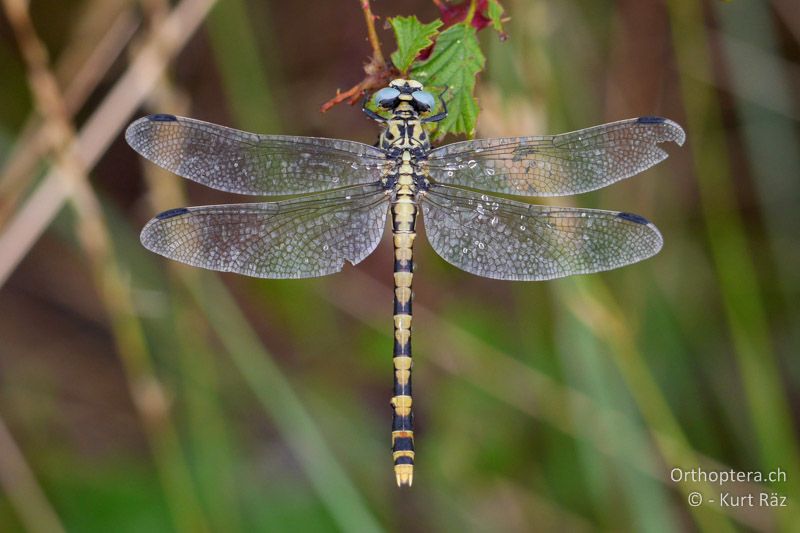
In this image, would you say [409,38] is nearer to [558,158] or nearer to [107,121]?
[558,158]

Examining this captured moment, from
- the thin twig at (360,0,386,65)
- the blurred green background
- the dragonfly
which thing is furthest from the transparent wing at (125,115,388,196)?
the thin twig at (360,0,386,65)

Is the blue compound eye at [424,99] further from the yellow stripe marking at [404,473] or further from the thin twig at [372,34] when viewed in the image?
the yellow stripe marking at [404,473]

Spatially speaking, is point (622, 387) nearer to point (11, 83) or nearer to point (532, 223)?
point (532, 223)

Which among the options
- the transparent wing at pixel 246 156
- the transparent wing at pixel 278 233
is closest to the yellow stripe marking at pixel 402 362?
the transparent wing at pixel 278 233

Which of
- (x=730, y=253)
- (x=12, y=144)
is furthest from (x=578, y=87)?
(x=12, y=144)

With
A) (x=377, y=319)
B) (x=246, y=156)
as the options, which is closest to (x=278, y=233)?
(x=246, y=156)
